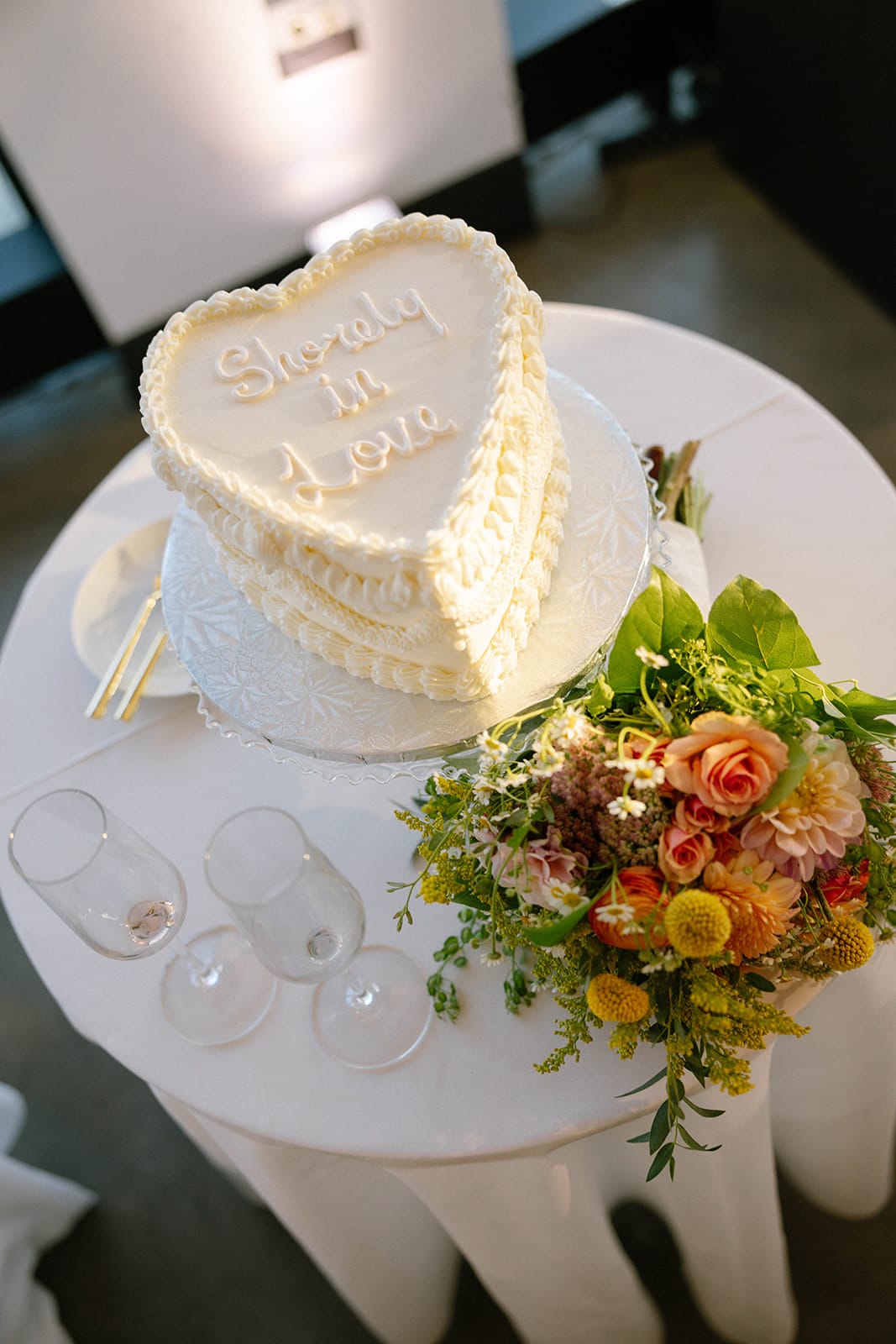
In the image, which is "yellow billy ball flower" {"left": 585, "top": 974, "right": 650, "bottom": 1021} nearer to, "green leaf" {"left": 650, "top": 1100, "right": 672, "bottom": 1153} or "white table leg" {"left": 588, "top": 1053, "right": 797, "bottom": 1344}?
"green leaf" {"left": 650, "top": 1100, "right": 672, "bottom": 1153}

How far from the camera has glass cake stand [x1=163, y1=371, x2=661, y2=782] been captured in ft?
4.76

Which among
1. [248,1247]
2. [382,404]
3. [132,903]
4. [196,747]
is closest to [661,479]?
[382,404]

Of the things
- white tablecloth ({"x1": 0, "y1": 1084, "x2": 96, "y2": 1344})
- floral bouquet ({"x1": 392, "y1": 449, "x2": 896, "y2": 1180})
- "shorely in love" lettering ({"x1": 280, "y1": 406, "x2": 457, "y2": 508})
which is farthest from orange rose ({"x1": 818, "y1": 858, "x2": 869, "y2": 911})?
white tablecloth ({"x1": 0, "y1": 1084, "x2": 96, "y2": 1344})

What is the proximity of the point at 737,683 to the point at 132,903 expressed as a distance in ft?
2.72

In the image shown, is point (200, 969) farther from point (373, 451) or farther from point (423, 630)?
point (373, 451)

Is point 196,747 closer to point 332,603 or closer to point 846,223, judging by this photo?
point 332,603

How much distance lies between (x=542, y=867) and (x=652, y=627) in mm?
321

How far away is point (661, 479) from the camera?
74.3 inches

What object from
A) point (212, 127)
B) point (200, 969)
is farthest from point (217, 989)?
point (212, 127)

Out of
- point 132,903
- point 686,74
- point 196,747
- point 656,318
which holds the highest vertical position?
point 132,903

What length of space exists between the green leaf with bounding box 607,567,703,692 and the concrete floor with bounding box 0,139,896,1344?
2.51 ft

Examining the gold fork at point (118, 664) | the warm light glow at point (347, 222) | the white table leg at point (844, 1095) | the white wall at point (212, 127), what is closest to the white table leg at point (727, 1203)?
the white table leg at point (844, 1095)

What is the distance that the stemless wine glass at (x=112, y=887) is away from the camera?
1.42 meters

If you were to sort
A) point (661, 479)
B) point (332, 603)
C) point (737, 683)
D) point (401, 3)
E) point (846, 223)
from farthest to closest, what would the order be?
point (846, 223), point (401, 3), point (661, 479), point (332, 603), point (737, 683)
